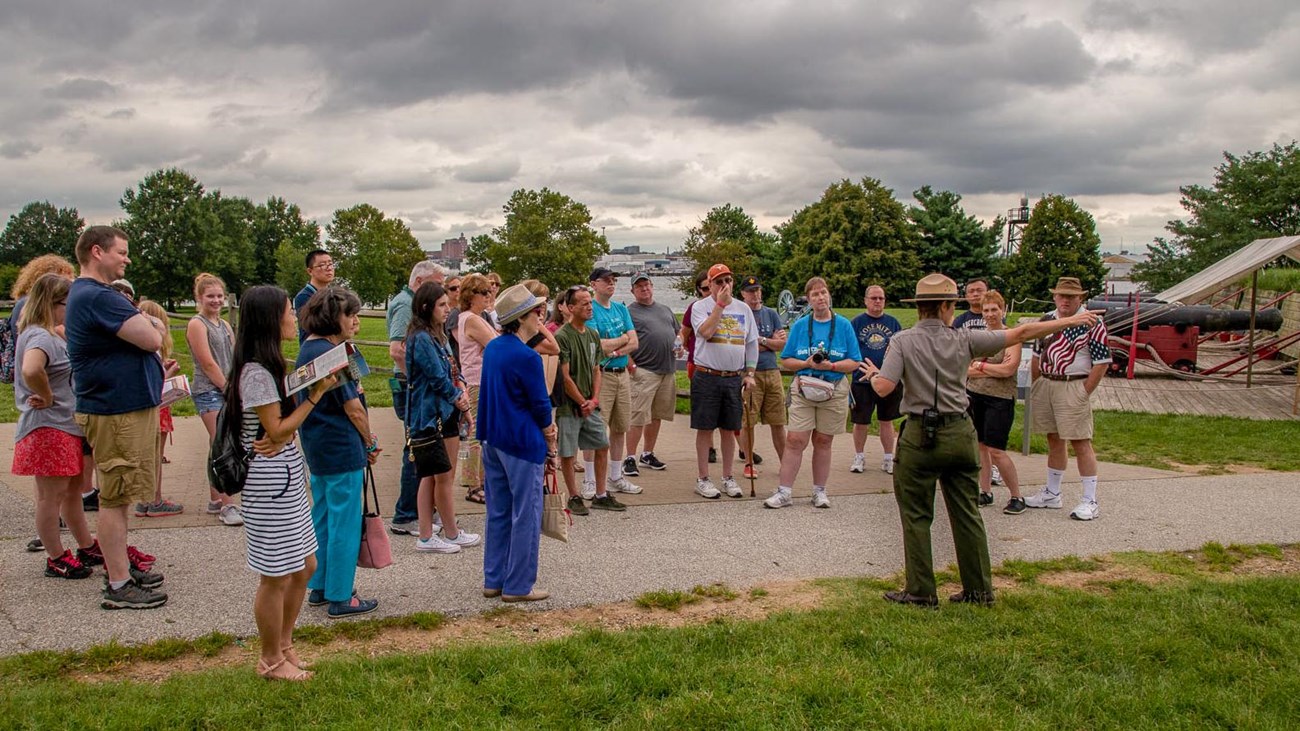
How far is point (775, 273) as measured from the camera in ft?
237

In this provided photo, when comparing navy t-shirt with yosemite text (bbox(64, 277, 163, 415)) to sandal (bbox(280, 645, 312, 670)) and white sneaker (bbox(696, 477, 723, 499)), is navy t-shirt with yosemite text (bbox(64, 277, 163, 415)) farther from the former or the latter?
white sneaker (bbox(696, 477, 723, 499))

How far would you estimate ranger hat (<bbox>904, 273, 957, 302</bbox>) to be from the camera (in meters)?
4.91

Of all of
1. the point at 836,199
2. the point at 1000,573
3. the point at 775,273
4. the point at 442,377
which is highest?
the point at 836,199

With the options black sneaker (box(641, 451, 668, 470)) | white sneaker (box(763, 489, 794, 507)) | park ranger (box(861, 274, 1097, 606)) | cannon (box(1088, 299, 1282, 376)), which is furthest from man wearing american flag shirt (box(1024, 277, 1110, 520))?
cannon (box(1088, 299, 1282, 376))

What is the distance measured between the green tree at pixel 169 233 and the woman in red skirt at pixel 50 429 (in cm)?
6823

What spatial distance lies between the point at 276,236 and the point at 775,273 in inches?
2135

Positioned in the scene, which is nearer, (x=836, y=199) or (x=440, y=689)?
(x=440, y=689)

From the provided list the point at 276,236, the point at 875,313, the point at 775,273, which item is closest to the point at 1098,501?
the point at 875,313

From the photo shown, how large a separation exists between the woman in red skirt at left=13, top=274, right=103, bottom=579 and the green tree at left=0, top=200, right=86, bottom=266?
9390 cm

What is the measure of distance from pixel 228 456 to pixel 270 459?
0.16m

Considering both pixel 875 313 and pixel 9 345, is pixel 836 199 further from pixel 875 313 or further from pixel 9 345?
pixel 9 345

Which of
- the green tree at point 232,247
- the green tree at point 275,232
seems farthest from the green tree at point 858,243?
the green tree at point 275,232

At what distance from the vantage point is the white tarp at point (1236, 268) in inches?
597

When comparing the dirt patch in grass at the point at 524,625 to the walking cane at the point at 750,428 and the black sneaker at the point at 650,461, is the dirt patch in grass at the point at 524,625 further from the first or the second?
the black sneaker at the point at 650,461
